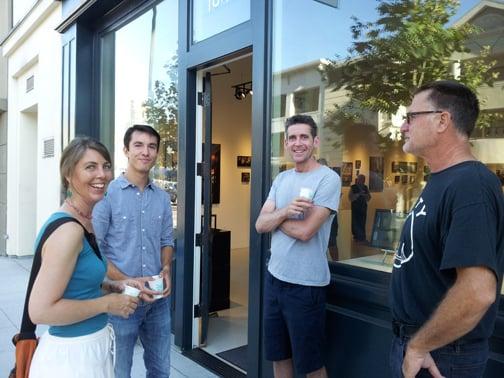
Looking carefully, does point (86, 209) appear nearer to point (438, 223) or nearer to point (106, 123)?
point (438, 223)

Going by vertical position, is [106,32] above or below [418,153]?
above

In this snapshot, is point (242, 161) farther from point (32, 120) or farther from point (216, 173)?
point (32, 120)

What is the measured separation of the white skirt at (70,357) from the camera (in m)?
1.61

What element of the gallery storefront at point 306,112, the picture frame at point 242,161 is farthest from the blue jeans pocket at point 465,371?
the picture frame at point 242,161

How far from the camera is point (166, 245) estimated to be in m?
2.80

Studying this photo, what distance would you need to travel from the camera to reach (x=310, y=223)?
7.94 ft

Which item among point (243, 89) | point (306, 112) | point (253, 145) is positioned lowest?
point (253, 145)

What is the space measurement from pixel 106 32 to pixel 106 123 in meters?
1.18

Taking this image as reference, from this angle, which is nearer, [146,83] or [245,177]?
[146,83]

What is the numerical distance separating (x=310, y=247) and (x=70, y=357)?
4.51ft

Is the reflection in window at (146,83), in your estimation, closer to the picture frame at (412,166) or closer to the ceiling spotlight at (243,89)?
the picture frame at (412,166)

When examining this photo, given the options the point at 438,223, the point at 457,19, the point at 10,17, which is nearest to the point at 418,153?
the point at 438,223

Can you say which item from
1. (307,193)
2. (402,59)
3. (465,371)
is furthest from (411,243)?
(402,59)

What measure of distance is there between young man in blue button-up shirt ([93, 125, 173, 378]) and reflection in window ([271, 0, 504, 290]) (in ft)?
3.36
